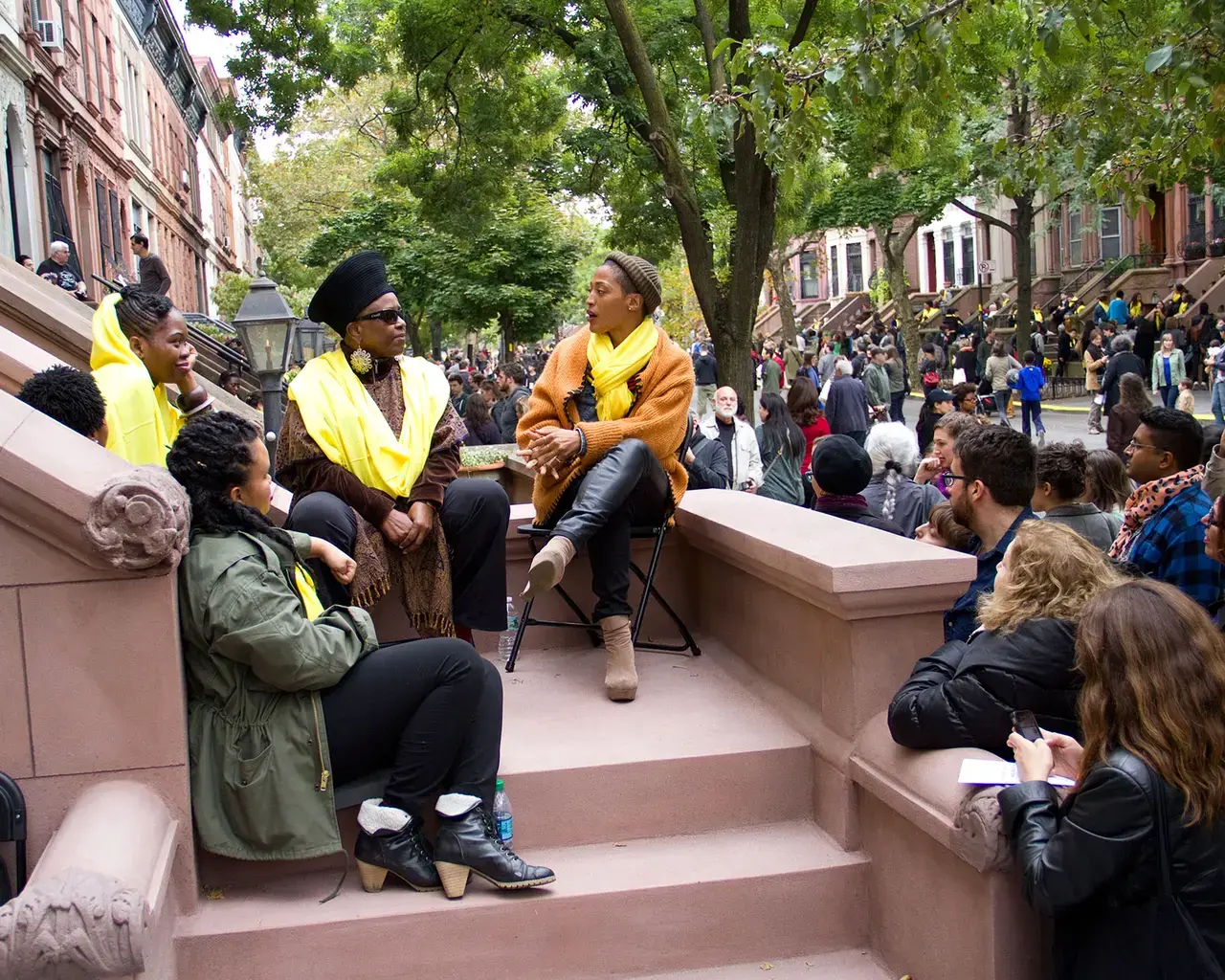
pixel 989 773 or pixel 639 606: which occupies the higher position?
pixel 639 606

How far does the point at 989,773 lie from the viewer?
135 inches

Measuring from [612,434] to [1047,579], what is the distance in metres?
2.06

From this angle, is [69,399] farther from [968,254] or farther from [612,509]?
[968,254]

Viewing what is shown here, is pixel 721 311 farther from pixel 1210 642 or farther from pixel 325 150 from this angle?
pixel 325 150

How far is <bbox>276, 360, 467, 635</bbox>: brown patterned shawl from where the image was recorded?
185 inches

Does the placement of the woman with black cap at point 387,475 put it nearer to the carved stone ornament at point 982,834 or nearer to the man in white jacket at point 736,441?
the carved stone ornament at point 982,834

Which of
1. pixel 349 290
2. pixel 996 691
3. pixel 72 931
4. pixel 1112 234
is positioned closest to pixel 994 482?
pixel 996 691

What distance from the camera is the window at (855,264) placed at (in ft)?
222

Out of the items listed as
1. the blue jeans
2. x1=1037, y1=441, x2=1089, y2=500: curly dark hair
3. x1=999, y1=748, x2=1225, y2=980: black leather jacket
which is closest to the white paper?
x1=999, y1=748, x2=1225, y2=980: black leather jacket

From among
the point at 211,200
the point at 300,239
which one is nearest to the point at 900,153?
the point at 300,239

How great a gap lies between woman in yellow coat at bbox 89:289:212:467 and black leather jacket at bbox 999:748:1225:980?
11.4ft

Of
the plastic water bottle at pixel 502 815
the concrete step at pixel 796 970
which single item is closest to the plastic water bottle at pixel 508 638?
the plastic water bottle at pixel 502 815

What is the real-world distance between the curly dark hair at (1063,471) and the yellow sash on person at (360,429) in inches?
109

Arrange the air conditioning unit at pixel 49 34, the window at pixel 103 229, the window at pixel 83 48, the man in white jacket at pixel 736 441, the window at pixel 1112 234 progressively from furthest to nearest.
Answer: the window at pixel 1112 234
the window at pixel 103 229
the window at pixel 83 48
the air conditioning unit at pixel 49 34
the man in white jacket at pixel 736 441
